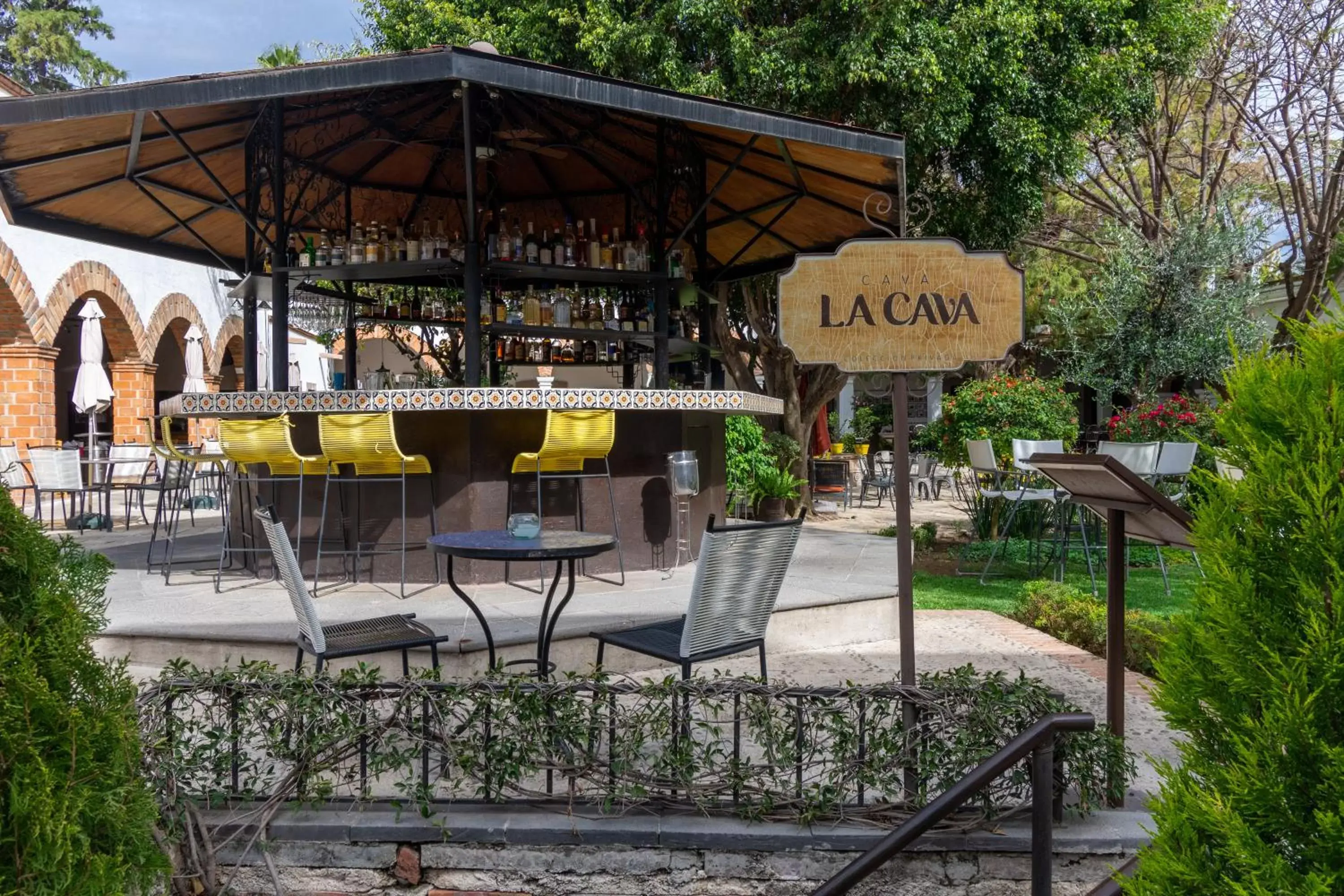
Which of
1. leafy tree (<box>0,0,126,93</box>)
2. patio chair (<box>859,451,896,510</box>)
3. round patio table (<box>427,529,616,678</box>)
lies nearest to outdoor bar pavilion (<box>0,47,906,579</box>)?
round patio table (<box>427,529,616,678</box>)

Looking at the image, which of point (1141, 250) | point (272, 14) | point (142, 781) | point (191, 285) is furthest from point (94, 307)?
point (272, 14)

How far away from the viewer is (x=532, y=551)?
3.32 metres

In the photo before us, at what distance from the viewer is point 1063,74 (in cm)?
1063

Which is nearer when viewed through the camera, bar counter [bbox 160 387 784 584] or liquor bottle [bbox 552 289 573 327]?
bar counter [bbox 160 387 784 584]

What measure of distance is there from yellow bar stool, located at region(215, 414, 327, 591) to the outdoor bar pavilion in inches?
7.0

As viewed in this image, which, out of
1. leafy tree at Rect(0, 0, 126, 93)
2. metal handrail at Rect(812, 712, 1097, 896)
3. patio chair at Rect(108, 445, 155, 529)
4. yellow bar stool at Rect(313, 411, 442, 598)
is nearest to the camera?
metal handrail at Rect(812, 712, 1097, 896)

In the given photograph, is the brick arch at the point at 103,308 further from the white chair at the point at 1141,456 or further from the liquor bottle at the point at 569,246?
the white chair at the point at 1141,456

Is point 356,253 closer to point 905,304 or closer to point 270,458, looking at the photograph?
point 270,458

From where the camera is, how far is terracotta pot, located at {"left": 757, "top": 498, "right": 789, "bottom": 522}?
11656 mm

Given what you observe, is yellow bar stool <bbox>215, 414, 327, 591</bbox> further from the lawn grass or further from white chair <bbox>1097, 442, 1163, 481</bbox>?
white chair <bbox>1097, 442, 1163, 481</bbox>

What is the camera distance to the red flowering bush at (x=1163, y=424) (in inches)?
383

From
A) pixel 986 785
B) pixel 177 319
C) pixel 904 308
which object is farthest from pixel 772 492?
pixel 177 319

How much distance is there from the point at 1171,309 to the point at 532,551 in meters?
12.6

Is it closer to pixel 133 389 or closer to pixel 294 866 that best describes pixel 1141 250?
pixel 294 866
